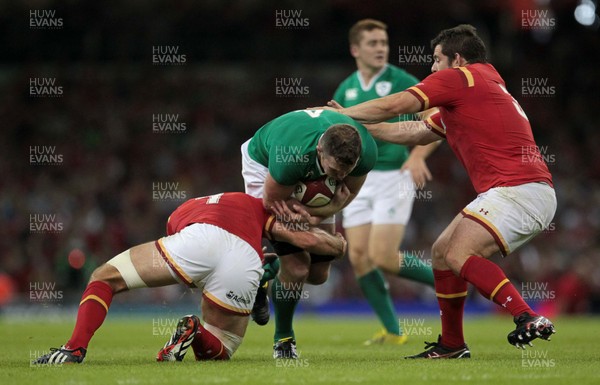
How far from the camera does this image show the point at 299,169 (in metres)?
6.71

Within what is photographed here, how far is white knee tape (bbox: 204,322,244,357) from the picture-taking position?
22.0 ft

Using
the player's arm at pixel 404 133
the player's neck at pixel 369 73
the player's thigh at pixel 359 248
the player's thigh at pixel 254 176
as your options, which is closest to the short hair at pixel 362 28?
the player's neck at pixel 369 73

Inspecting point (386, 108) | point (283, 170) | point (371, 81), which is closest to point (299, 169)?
point (283, 170)

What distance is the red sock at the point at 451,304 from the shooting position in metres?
7.23

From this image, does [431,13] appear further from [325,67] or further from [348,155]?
[348,155]

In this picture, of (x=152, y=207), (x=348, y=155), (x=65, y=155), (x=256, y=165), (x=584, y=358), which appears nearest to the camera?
(x=348, y=155)

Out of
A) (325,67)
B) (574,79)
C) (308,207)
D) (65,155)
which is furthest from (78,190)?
(308,207)

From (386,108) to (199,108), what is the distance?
15.9 m

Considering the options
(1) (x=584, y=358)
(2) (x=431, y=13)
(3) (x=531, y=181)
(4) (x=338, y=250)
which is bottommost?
(1) (x=584, y=358)

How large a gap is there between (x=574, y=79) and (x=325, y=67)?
628cm

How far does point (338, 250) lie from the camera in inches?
283

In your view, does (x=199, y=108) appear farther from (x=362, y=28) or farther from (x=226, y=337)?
(x=226, y=337)

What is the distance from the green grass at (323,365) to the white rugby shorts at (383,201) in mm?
1335

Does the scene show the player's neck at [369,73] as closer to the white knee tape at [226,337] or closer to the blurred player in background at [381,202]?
the blurred player in background at [381,202]
